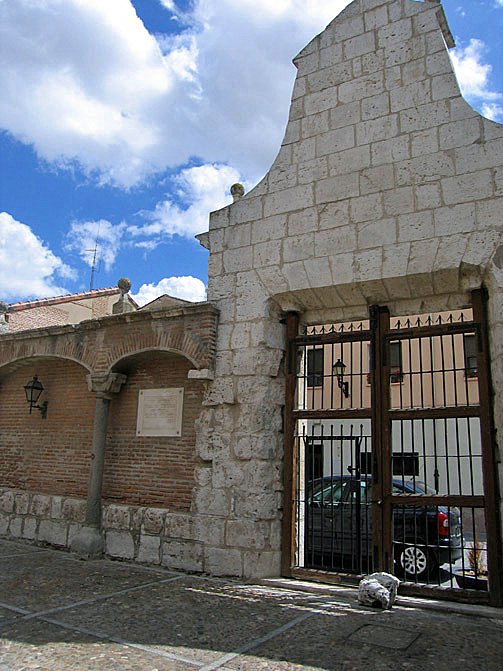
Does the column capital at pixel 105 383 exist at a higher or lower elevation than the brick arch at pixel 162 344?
lower

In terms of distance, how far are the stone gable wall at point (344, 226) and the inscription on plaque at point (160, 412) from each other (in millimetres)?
597

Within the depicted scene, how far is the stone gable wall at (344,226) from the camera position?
4926mm

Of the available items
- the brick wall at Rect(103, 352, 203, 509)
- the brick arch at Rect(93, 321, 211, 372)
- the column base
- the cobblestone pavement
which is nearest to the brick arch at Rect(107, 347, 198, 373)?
the brick arch at Rect(93, 321, 211, 372)

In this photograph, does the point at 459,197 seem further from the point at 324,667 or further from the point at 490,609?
the point at 324,667

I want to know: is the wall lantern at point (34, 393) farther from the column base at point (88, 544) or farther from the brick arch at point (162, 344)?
the column base at point (88, 544)

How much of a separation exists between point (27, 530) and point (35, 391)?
181cm

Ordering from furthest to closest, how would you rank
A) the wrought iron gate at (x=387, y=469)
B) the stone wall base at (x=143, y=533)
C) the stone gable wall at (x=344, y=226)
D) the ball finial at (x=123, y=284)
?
the ball finial at (x=123, y=284) < the stone wall base at (x=143, y=533) < the stone gable wall at (x=344, y=226) < the wrought iron gate at (x=387, y=469)

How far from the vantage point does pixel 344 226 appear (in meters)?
5.43

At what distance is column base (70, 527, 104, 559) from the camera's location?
6.07 meters

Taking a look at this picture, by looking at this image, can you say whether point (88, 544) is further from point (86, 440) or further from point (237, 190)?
point (237, 190)

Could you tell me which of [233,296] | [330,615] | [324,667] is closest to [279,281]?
[233,296]

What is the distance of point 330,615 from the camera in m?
4.14

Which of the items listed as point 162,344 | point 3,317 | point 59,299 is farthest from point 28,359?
point 59,299

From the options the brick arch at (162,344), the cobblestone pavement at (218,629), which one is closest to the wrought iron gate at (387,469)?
the cobblestone pavement at (218,629)
